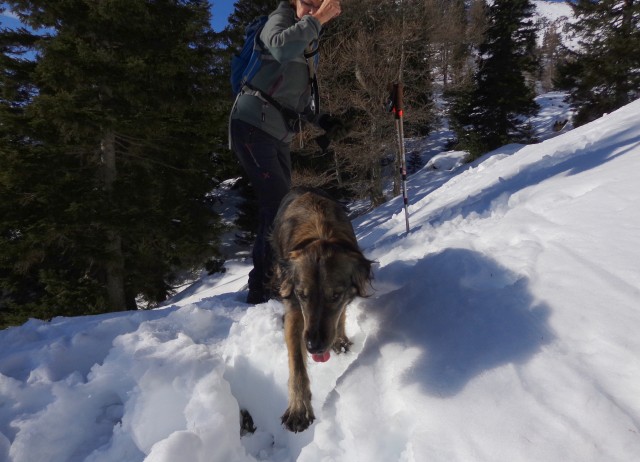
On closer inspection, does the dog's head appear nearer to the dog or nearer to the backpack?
the dog

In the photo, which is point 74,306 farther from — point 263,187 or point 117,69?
point 263,187

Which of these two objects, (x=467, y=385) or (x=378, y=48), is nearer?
(x=467, y=385)

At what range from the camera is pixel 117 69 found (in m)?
9.19

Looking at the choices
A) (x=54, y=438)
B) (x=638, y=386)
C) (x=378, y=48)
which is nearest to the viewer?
(x=638, y=386)

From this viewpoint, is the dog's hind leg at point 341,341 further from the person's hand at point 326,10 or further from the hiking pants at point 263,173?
the person's hand at point 326,10

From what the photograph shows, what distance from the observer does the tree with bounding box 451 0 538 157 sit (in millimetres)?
19969

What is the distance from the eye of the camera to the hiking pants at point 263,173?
3570 mm

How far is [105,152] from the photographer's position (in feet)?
32.8

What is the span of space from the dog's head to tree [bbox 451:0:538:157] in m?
20.3

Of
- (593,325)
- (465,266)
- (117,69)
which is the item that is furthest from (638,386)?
(117,69)

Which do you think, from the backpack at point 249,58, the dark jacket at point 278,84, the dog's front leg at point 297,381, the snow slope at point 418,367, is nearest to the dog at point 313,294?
the dog's front leg at point 297,381

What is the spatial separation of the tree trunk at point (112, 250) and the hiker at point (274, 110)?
7440 millimetres

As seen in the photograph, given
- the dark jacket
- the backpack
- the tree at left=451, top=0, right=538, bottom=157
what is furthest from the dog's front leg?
the tree at left=451, top=0, right=538, bottom=157

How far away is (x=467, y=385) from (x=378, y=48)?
58.1ft
